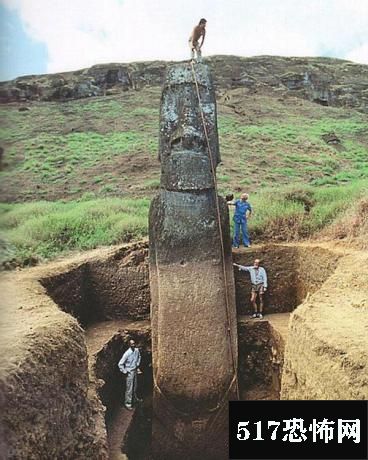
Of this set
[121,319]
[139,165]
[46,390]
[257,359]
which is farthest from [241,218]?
[139,165]

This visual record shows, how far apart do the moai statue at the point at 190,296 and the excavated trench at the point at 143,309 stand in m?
0.81

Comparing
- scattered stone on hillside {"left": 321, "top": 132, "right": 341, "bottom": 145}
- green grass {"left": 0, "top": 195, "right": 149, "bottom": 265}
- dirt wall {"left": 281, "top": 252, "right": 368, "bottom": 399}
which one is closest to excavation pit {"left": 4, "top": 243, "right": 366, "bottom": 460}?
dirt wall {"left": 281, "top": 252, "right": 368, "bottom": 399}

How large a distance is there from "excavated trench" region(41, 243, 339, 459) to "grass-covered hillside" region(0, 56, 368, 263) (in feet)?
3.29

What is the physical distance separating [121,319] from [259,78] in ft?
57.1

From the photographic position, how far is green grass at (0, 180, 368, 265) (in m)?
10.2

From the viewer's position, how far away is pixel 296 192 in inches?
472

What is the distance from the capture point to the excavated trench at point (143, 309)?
7.80 meters

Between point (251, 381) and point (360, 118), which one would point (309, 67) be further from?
point (251, 381)

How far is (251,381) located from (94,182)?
28.6 ft

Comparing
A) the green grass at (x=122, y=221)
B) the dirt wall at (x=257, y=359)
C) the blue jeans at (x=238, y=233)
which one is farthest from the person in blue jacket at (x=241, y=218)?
the dirt wall at (x=257, y=359)

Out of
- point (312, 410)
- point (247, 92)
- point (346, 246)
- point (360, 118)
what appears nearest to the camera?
point (312, 410)

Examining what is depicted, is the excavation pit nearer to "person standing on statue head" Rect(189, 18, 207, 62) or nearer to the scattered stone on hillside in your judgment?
"person standing on statue head" Rect(189, 18, 207, 62)

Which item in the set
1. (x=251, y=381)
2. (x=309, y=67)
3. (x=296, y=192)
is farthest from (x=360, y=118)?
(x=251, y=381)

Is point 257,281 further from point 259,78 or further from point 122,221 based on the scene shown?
point 259,78
